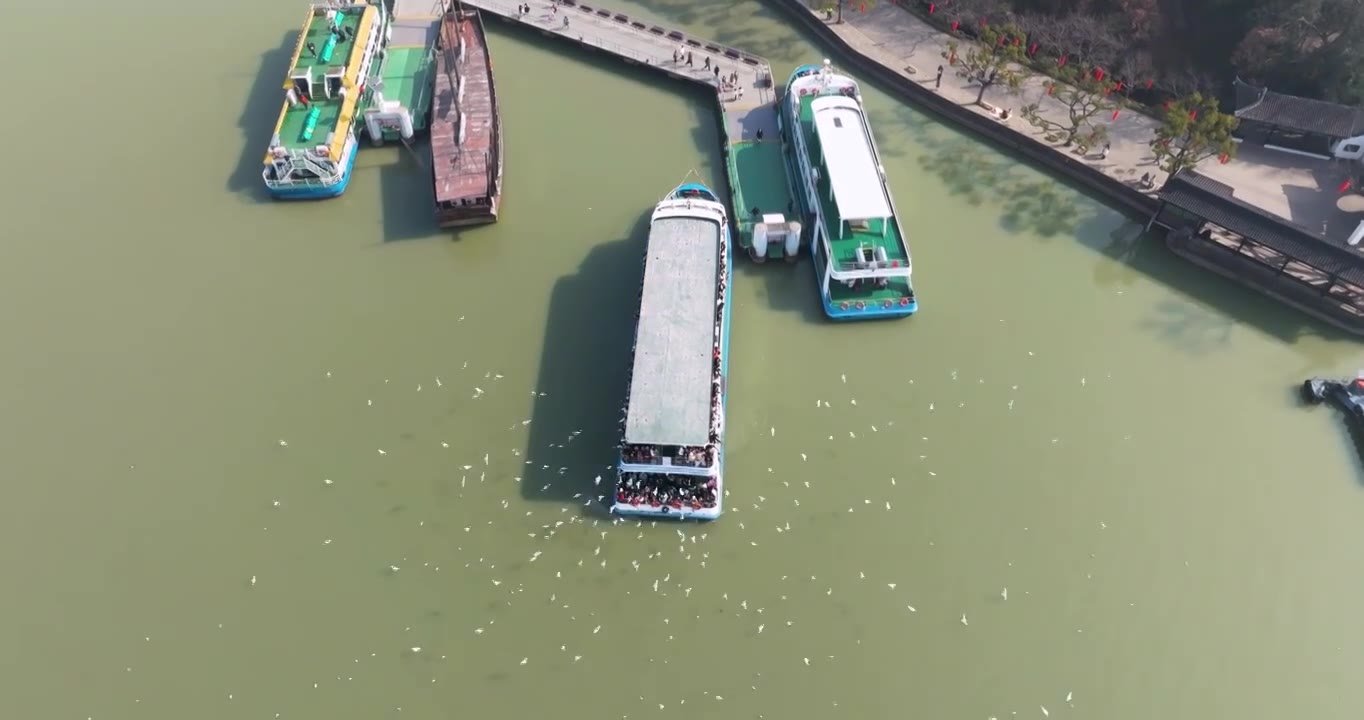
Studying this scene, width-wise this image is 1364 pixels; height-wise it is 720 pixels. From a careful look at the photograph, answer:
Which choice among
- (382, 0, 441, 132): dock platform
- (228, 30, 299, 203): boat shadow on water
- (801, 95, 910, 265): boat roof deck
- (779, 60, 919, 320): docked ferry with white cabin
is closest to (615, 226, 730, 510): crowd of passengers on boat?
(779, 60, 919, 320): docked ferry with white cabin

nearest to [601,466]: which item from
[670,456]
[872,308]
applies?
[670,456]

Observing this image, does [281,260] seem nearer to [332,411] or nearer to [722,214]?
[332,411]

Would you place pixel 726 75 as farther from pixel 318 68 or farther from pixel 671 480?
pixel 671 480

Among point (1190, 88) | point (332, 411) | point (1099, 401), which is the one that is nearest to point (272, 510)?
point (332, 411)

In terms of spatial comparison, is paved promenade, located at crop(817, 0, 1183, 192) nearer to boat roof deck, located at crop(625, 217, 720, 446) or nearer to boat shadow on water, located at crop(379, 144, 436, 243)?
boat roof deck, located at crop(625, 217, 720, 446)

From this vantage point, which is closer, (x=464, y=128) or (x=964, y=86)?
(x=464, y=128)

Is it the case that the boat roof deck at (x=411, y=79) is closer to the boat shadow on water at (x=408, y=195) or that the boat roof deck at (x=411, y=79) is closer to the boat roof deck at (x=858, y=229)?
the boat shadow on water at (x=408, y=195)
